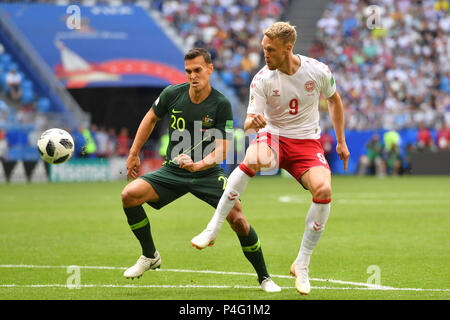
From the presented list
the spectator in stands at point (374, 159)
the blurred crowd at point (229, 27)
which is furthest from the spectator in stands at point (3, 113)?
the spectator in stands at point (374, 159)

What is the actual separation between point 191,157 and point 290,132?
3.50ft

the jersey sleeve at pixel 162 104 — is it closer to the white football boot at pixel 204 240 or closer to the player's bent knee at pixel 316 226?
the white football boot at pixel 204 240

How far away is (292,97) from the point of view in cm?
789

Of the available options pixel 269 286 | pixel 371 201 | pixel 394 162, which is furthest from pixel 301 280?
pixel 394 162

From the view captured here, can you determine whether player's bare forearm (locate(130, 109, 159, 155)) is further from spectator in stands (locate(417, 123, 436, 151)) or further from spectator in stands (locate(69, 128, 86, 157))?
spectator in stands (locate(417, 123, 436, 151))

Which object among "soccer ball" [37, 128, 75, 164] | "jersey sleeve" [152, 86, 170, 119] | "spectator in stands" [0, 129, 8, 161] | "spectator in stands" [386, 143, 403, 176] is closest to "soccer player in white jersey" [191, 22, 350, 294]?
"jersey sleeve" [152, 86, 170, 119]

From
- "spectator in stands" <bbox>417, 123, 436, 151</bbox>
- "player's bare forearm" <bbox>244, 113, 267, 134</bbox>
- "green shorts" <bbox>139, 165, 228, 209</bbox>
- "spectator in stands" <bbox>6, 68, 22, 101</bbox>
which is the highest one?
"player's bare forearm" <bbox>244, 113, 267, 134</bbox>

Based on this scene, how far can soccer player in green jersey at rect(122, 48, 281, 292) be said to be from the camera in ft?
26.5

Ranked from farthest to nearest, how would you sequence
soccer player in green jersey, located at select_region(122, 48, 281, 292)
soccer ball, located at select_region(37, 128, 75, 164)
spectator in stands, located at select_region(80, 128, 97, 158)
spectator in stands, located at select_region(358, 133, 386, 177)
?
1. spectator in stands, located at select_region(358, 133, 386, 177)
2. spectator in stands, located at select_region(80, 128, 97, 158)
3. soccer ball, located at select_region(37, 128, 75, 164)
4. soccer player in green jersey, located at select_region(122, 48, 281, 292)

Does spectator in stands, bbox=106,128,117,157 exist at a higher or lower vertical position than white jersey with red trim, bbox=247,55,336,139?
lower

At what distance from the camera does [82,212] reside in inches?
690

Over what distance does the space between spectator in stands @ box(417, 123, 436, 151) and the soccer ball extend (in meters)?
24.4

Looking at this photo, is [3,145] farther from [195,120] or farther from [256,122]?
[256,122]

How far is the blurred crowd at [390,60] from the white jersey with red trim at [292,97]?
83.0 ft
